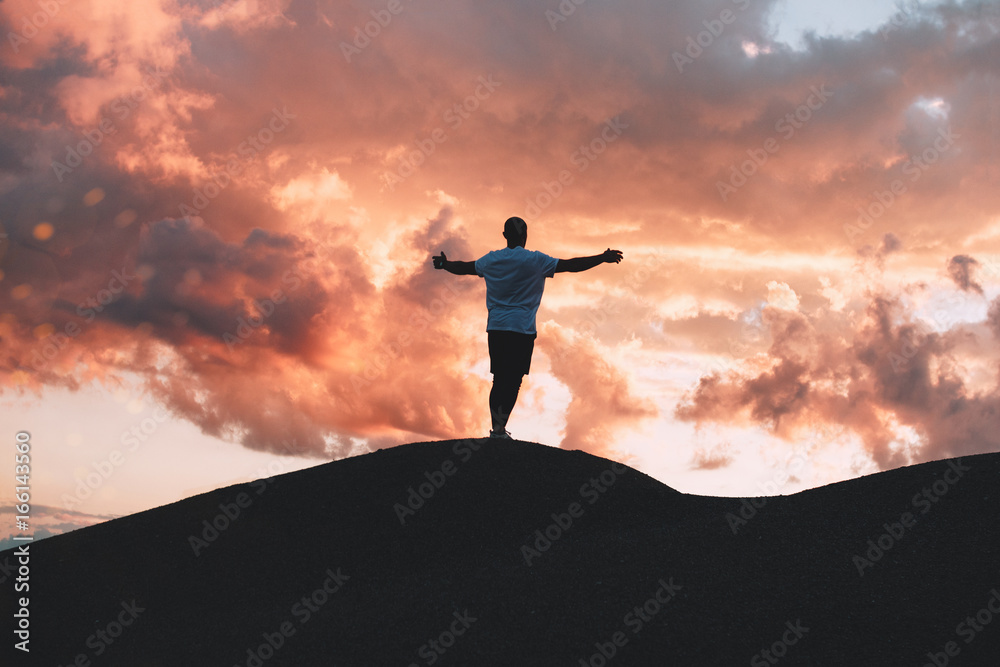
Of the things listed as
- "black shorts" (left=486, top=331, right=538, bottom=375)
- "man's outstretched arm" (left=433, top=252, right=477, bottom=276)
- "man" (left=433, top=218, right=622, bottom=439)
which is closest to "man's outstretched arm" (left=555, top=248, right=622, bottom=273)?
"man" (left=433, top=218, right=622, bottom=439)

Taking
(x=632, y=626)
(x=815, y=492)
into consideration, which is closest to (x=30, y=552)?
(x=632, y=626)

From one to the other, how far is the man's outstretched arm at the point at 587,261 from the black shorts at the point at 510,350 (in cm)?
110

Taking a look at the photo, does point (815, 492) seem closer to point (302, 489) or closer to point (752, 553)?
point (752, 553)

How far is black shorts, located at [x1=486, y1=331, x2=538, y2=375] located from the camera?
10.7 metres

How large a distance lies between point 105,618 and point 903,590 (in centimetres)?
914

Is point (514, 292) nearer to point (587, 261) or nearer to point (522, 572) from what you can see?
point (587, 261)

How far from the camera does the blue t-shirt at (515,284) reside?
10523 millimetres

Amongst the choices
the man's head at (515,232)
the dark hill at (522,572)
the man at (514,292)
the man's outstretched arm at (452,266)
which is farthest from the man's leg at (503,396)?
the man's head at (515,232)

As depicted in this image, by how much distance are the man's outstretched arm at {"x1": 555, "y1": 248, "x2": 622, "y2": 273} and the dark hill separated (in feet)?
9.95

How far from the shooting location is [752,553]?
881 cm

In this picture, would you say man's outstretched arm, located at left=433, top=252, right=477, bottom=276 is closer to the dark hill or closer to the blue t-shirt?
the blue t-shirt

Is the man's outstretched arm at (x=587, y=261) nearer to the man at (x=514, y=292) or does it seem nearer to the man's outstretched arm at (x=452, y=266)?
the man at (x=514, y=292)

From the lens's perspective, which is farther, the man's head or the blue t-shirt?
the man's head

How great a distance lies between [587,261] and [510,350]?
1.66 meters
